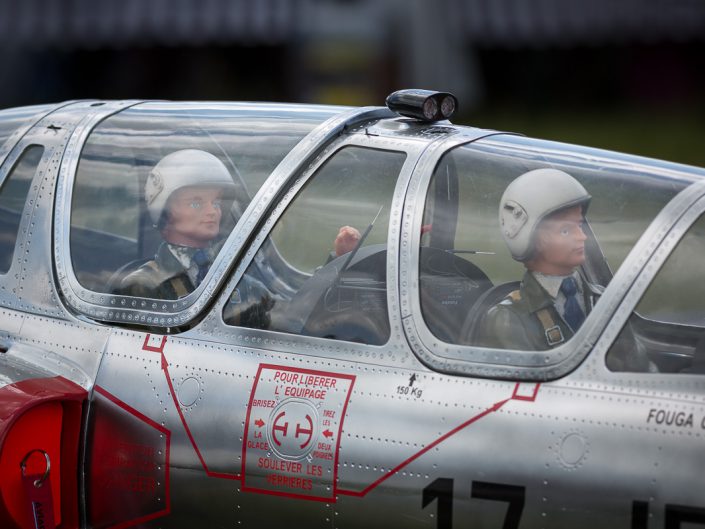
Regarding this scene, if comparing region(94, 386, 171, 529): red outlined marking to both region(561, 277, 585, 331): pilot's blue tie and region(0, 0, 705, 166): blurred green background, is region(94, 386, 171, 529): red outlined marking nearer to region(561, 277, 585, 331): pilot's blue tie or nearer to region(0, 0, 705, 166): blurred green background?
region(561, 277, 585, 331): pilot's blue tie

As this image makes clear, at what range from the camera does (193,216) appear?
4.39 metres

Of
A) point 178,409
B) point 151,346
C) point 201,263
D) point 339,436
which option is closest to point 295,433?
point 339,436

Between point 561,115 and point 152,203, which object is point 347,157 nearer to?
point 152,203

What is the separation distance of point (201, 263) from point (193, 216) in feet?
0.75

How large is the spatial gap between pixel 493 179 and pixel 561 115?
53.4 ft

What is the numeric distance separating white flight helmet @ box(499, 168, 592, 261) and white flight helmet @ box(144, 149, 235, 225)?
48.3 inches

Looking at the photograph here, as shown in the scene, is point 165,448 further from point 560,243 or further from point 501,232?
point 560,243

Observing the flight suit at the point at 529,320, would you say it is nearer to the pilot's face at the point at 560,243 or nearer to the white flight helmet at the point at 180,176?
the pilot's face at the point at 560,243

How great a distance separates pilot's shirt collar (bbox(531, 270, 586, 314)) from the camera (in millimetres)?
3819

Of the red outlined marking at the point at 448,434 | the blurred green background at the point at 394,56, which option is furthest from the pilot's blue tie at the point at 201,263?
the blurred green background at the point at 394,56

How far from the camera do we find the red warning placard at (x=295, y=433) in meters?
3.70

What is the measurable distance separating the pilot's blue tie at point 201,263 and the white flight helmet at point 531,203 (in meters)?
1.22

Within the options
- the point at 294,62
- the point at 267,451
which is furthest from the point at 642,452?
the point at 294,62

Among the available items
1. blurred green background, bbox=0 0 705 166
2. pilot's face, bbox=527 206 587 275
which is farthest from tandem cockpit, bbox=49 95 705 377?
blurred green background, bbox=0 0 705 166
